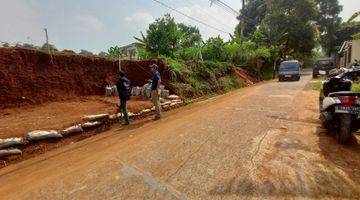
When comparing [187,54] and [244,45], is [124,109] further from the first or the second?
[244,45]

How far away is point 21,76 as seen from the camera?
41.7 ft

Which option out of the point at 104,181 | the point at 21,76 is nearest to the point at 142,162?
the point at 104,181

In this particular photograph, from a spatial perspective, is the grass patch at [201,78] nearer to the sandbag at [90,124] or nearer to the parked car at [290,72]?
the parked car at [290,72]

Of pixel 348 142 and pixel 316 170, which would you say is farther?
pixel 348 142

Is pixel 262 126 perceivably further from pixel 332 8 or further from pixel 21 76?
pixel 332 8

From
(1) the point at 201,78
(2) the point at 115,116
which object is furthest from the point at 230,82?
(2) the point at 115,116

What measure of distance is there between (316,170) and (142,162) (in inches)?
124

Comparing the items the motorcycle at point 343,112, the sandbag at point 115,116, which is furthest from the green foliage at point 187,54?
the motorcycle at point 343,112

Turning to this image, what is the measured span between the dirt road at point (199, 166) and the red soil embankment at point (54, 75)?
487cm

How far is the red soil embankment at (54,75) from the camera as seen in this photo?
12.3 meters

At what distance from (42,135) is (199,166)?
4750 millimetres

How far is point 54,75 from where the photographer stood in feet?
45.1

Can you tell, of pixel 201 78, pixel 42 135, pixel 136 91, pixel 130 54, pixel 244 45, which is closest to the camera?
pixel 42 135

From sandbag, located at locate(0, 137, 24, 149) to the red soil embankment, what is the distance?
4192mm
